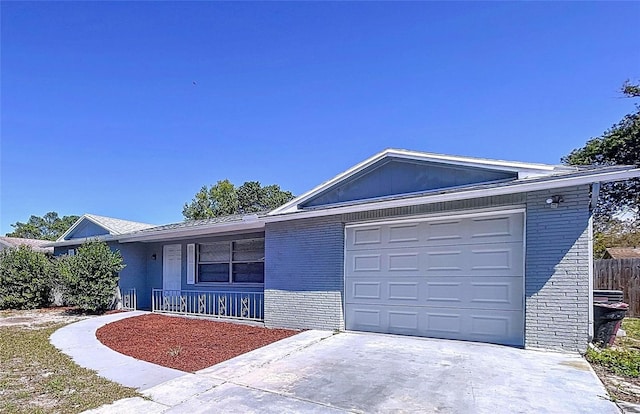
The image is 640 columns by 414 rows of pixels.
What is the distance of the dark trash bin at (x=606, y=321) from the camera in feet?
22.2

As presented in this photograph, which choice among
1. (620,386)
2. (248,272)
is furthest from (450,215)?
(248,272)

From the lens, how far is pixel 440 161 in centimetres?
779

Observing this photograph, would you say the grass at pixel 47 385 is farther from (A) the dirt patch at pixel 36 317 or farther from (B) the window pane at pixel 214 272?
(B) the window pane at pixel 214 272

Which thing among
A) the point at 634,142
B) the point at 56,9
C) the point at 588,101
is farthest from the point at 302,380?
the point at 634,142

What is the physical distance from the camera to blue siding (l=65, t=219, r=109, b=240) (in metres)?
16.8

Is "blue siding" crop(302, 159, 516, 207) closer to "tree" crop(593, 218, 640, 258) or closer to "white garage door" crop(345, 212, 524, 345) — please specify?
"white garage door" crop(345, 212, 524, 345)

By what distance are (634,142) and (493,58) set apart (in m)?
9.77

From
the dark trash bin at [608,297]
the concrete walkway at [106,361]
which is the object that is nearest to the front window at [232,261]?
the concrete walkway at [106,361]

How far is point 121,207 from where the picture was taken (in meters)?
30.6

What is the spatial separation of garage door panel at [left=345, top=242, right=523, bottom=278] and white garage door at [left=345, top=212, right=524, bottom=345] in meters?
0.02

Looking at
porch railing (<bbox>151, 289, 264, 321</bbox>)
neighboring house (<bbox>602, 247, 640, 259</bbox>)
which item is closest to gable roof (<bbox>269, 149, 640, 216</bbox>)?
porch railing (<bbox>151, 289, 264, 321</bbox>)

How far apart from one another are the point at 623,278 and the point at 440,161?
29.0 ft

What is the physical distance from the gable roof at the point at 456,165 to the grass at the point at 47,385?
5153mm

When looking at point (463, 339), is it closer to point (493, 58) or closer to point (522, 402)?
point (522, 402)
